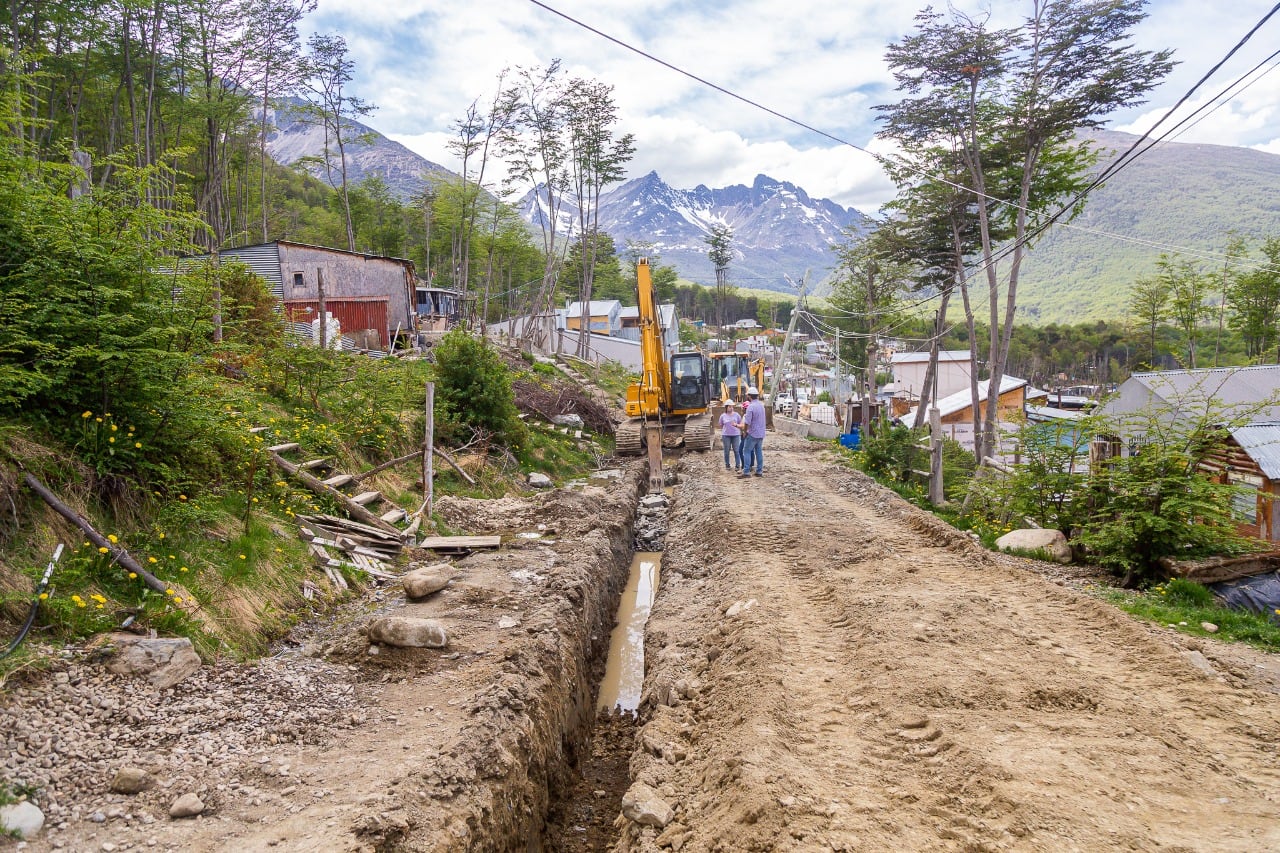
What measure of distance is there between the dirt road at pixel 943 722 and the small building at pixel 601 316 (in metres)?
58.1

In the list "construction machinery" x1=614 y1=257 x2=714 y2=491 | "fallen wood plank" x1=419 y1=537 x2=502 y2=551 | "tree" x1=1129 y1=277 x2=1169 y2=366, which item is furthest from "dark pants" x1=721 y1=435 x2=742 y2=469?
"tree" x1=1129 y1=277 x2=1169 y2=366

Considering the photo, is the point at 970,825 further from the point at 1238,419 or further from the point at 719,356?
the point at 719,356

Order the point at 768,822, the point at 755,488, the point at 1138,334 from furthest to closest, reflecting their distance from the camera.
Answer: the point at 1138,334 < the point at 755,488 < the point at 768,822

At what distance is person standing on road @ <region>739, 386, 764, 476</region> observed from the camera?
50.7ft

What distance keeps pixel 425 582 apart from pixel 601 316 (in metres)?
58.7

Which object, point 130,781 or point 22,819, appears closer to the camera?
point 22,819

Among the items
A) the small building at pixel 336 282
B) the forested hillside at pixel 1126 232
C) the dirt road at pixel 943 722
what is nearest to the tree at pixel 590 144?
the small building at pixel 336 282

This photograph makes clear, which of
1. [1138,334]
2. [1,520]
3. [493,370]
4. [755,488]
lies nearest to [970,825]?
[1,520]

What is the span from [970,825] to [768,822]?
105cm

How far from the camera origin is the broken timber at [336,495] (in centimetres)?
927

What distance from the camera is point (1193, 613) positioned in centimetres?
697

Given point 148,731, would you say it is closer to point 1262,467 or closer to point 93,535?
point 93,535

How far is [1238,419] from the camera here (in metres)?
8.19

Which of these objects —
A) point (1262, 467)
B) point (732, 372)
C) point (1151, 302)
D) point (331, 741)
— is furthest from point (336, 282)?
point (1151, 302)
